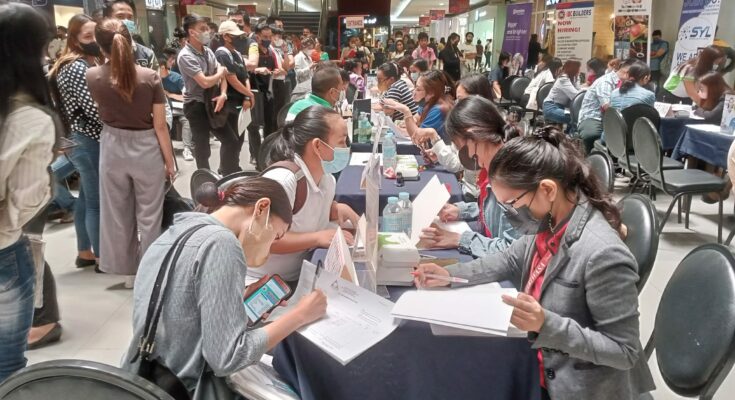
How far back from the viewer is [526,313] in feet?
4.12

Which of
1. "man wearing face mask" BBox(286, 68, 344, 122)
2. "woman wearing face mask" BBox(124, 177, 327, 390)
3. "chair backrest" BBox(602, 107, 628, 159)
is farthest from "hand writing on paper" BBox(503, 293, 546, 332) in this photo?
"chair backrest" BBox(602, 107, 628, 159)

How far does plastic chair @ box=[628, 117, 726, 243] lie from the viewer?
3811 millimetres

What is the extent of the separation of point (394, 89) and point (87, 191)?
305cm

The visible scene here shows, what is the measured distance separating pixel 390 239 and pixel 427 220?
14 cm

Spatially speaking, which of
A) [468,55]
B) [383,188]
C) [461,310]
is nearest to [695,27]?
[383,188]

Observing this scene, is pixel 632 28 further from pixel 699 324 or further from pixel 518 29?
pixel 699 324

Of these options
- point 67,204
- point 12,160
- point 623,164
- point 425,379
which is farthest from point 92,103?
point 623,164

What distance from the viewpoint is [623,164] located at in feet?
15.4

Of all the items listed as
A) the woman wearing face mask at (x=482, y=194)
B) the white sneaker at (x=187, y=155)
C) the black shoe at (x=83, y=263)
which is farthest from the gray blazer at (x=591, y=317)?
the white sneaker at (x=187, y=155)

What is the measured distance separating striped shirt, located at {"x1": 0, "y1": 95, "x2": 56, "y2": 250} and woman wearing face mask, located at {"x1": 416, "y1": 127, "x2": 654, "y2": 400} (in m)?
1.19

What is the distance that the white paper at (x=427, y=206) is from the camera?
1.83 meters

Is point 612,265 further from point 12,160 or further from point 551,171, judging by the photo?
point 12,160

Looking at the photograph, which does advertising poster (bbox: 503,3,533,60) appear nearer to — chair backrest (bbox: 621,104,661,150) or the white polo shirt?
chair backrest (bbox: 621,104,661,150)

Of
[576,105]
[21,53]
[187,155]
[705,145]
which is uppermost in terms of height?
[21,53]
